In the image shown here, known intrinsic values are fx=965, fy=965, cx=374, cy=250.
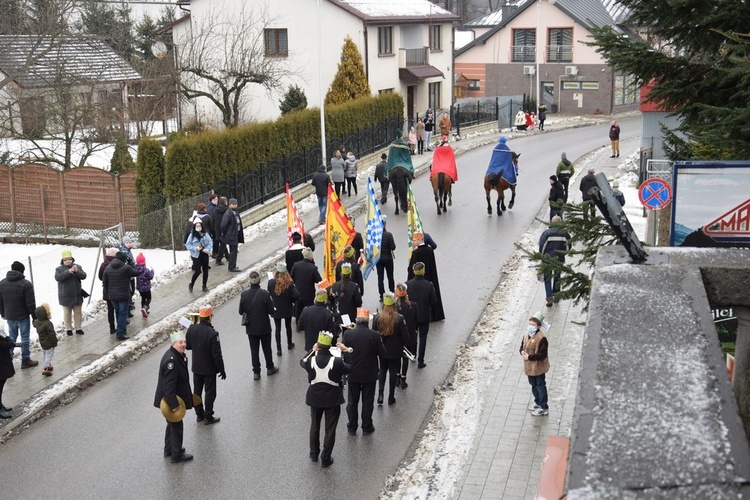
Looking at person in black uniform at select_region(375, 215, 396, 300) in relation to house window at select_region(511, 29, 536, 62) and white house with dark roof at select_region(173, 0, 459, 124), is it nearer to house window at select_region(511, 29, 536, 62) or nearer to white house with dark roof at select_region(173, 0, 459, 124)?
white house with dark roof at select_region(173, 0, 459, 124)

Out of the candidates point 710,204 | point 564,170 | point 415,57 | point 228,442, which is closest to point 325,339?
point 228,442

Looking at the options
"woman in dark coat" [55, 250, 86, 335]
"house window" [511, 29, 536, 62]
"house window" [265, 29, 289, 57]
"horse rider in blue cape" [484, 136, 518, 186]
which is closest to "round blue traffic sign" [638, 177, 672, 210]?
"horse rider in blue cape" [484, 136, 518, 186]

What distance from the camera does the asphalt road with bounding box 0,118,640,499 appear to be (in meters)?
10.5

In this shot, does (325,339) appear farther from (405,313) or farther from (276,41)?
(276,41)

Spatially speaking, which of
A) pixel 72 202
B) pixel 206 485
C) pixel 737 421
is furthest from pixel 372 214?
pixel 737 421

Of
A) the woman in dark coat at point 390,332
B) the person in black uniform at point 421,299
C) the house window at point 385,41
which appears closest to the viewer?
the woman in dark coat at point 390,332

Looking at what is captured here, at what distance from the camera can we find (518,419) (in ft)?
39.3

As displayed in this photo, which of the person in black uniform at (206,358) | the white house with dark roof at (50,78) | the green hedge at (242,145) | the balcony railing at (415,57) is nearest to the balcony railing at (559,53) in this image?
the balcony railing at (415,57)

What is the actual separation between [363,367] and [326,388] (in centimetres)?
87

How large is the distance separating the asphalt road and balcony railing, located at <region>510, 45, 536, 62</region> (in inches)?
1756

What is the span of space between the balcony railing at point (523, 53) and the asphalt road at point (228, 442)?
44594mm

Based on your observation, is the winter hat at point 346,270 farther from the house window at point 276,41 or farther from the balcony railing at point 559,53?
the balcony railing at point 559,53

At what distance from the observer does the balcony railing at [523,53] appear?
193 ft

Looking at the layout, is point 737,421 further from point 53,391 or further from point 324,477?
point 53,391
